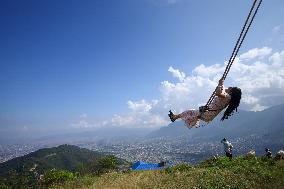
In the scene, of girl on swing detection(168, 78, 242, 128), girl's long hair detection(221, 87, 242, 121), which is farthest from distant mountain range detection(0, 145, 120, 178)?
girl's long hair detection(221, 87, 242, 121)

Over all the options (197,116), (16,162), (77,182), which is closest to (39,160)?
(16,162)

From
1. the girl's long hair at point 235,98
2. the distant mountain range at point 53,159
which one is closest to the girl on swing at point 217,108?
the girl's long hair at point 235,98

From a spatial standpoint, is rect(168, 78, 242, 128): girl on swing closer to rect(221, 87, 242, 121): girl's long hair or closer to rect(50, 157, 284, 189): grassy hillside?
rect(221, 87, 242, 121): girl's long hair

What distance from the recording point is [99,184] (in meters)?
17.1

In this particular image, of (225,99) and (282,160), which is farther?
(282,160)

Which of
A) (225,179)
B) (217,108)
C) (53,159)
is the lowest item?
(53,159)

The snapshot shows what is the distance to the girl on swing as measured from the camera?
924 centimetres

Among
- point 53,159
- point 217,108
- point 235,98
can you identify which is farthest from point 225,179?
point 53,159

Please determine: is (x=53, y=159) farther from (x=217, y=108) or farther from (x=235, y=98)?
(x=235, y=98)

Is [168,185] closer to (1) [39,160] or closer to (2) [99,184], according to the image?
(2) [99,184]

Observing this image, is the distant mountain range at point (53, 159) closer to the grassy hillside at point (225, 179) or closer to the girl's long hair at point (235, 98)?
the grassy hillside at point (225, 179)

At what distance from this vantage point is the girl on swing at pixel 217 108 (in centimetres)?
924

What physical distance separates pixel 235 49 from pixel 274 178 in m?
10.1

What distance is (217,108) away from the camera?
31.8 feet
